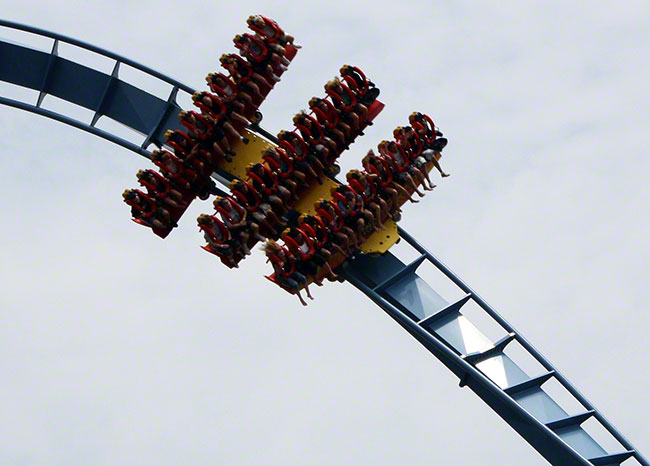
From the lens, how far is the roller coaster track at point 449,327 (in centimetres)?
1171

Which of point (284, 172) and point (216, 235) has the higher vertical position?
point (284, 172)

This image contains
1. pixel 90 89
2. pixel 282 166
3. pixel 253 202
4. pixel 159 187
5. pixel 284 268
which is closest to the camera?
pixel 284 268

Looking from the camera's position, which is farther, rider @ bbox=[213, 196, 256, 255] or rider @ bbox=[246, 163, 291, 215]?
rider @ bbox=[246, 163, 291, 215]

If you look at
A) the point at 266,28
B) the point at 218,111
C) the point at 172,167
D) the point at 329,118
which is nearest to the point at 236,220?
the point at 172,167

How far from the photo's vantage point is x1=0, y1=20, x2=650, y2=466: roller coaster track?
11.7 metres

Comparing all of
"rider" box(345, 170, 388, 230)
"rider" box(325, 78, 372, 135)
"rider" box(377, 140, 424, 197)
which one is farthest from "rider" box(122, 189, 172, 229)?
"rider" box(377, 140, 424, 197)

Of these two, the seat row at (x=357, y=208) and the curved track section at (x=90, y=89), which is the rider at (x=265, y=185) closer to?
the seat row at (x=357, y=208)

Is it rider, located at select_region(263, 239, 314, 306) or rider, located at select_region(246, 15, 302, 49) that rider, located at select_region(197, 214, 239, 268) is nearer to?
rider, located at select_region(263, 239, 314, 306)

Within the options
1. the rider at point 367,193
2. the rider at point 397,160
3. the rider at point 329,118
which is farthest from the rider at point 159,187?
the rider at point 397,160

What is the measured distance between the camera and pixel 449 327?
39.8 feet

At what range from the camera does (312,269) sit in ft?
37.3

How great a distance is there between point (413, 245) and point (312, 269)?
1.43 meters

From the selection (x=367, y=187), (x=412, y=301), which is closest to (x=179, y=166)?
(x=367, y=187)

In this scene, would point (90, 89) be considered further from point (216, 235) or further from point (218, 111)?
point (216, 235)
